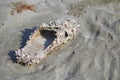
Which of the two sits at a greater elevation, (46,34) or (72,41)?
(46,34)

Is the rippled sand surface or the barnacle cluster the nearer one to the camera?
the rippled sand surface

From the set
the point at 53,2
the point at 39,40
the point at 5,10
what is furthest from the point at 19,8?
the point at 39,40

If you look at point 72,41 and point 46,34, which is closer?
point 72,41

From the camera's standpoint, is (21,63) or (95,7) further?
(95,7)

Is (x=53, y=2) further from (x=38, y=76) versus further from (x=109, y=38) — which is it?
(x=38, y=76)
